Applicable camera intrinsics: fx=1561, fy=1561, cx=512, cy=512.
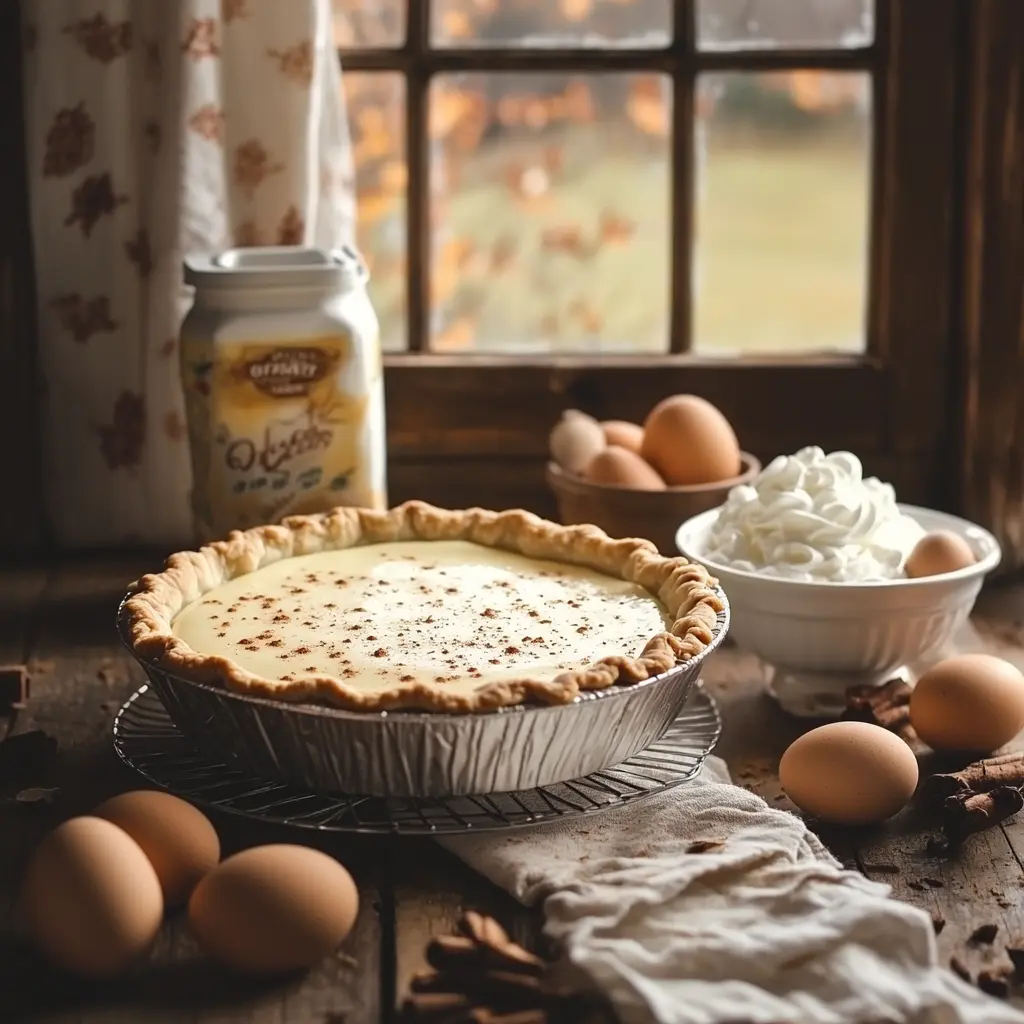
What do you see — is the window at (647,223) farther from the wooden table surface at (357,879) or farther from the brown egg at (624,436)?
the wooden table surface at (357,879)

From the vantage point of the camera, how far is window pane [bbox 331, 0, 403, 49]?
211 centimetres

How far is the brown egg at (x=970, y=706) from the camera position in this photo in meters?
1.44

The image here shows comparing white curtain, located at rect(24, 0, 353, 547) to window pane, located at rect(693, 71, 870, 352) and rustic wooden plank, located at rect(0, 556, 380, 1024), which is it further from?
window pane, located at rect(693, 71, 870, 352)

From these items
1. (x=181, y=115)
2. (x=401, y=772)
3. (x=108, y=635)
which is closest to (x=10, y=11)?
(x=181, y=115)

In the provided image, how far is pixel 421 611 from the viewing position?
1485mm

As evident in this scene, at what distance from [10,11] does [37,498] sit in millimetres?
638

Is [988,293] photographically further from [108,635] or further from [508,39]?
[108,635]

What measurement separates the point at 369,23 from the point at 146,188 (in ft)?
1.24

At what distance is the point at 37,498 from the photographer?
7.04ft

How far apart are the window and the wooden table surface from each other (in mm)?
495

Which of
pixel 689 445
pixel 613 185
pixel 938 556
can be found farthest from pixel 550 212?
pixel 938 556

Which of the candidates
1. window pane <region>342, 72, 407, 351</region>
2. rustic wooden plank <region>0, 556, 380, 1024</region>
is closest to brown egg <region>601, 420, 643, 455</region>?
window pane <region>342, 72, 407, 351</region>

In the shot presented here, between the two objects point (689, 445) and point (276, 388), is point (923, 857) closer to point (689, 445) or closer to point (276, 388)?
point (689, 445)

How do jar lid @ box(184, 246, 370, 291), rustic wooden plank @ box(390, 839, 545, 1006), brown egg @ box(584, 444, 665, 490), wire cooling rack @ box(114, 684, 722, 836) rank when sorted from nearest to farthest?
rustic wooden plank @ box(390, 839, 545, 1006) < wire cooling rack @ box(114, 684, 722, 836) < jar lid @ box(184, 246, 370, 291) < brown egg @ box(584, 444, 665, 490)
